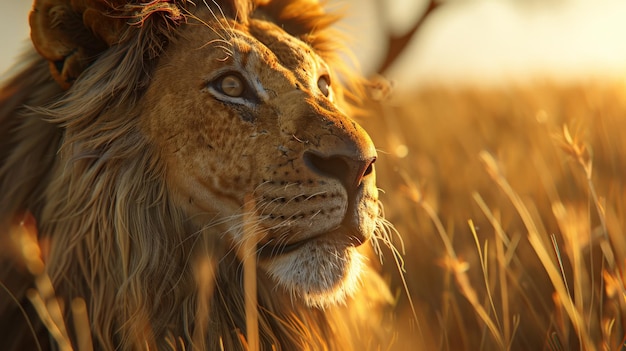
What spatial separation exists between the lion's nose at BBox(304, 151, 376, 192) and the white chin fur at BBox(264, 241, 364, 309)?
24 centimetres

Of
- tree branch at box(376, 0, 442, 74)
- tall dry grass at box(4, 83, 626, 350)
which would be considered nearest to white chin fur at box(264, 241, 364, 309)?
tall dry grass at box(4, 83, 626, 350)

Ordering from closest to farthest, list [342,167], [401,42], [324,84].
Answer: [342,167] < [324,84] < [401,42]

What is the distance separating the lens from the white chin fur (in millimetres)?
2398

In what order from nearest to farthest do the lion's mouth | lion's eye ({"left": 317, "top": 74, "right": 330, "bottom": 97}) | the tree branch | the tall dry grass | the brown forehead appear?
1. the tall dry grass
2. the lion's mouth
3. the brown forehead
4. lion's eye ({"left": 317, "top": 74, "right": 330, "bottom": 97})
5. the tree branch

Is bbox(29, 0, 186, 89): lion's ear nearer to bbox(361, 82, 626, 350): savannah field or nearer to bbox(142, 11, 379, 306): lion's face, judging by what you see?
bbox(142, 11, 379, 306): lion's face

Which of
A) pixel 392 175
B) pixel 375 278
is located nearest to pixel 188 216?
pixel 375 278

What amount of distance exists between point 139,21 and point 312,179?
0.83 meters

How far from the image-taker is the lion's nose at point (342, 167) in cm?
229

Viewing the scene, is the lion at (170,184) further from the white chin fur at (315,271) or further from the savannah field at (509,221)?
the savannah field at (509,221)

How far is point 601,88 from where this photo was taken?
771cm

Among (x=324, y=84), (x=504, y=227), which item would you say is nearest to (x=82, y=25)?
(x=324, y=84)

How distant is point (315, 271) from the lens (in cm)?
242

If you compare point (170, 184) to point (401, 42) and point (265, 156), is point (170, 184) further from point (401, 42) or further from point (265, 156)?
point (401, 42)

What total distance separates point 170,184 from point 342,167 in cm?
64
